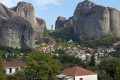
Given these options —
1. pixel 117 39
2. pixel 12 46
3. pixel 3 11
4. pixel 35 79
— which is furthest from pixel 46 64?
pixel 117 39

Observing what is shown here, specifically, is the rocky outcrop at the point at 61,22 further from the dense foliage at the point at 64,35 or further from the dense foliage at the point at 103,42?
the dense foliage at the point at 103,42

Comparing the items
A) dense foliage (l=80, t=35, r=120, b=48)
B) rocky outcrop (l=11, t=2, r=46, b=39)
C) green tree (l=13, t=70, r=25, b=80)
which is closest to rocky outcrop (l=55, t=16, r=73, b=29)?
rocky outcrop (l=11, t=2, r=46, b=39)

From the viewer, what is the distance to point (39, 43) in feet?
375

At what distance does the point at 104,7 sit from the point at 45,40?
36.9 m

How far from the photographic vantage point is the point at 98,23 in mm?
114438

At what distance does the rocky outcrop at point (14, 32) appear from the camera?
81.1 meters

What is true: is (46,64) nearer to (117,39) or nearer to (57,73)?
(57,73)

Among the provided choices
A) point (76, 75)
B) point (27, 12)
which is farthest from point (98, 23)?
point (76, 75)

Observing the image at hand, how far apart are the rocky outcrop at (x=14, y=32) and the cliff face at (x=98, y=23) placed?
131 feet

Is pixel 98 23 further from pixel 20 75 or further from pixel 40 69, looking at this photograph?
pixel 40 69

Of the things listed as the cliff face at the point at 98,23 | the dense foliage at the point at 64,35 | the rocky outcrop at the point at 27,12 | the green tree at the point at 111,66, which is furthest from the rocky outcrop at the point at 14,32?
the green tree at the point at 111,66

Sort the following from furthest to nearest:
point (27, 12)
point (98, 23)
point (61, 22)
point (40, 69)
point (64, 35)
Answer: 1. point (61, 22)
2. point (64, 35)
3. point (27, 12)
4. point (98, 23)
5. point (40, 69)

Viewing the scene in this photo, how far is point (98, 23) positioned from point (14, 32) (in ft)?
165

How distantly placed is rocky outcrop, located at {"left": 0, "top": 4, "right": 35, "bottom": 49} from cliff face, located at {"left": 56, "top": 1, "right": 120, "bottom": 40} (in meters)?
40.0
